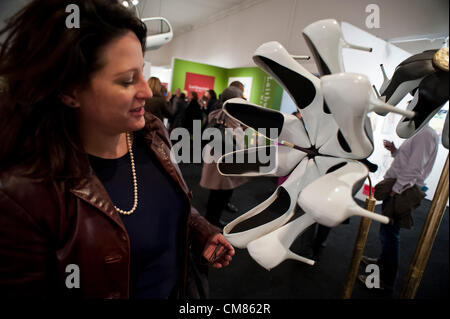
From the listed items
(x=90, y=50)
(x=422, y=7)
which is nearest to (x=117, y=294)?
(x=90, y=50)

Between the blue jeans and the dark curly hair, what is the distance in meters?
1.54

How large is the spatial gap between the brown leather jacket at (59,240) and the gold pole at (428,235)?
0.59 metres

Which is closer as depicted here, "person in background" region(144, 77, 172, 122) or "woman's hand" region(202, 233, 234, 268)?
"woman's hand" region(202, 233, 234, 268)

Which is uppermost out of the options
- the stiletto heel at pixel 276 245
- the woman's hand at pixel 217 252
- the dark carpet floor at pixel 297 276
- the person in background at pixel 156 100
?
the person in background at pixel 156 100

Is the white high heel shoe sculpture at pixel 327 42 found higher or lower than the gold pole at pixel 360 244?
higher

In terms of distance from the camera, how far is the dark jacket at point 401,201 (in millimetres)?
911

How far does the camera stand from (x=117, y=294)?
21.4 inches

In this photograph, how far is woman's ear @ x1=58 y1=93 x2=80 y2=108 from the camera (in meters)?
0.50

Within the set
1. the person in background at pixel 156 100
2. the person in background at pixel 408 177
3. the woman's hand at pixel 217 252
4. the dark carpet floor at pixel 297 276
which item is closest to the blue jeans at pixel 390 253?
the dark carpet floor at pixel 297 276

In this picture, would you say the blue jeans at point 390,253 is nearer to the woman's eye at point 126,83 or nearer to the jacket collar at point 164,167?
the jacket collar at point 164,167

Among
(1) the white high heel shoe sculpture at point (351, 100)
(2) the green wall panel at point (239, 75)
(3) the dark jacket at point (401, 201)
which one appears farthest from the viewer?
(2) the green wall panel at point (239, 75)

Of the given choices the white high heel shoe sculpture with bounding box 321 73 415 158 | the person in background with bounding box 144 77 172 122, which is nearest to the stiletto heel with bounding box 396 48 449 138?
the white high heel shoe sculpture with bounding box 321 73 415 158

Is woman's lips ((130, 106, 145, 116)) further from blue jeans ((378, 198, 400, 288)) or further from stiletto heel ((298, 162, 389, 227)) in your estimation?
blue jeans ((378, 198, 400, 288))

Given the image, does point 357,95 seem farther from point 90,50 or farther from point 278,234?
point 90,50
